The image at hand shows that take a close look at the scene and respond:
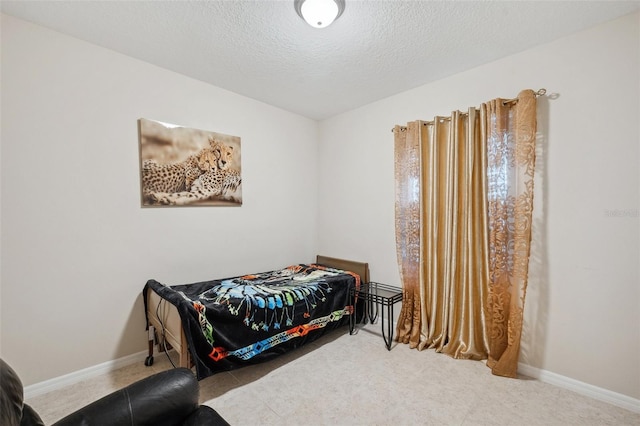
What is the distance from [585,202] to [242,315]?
8.55ft

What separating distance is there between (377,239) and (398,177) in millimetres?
771

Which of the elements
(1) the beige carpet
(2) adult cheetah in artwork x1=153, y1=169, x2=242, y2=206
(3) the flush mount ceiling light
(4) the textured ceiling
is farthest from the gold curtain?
(2) adult cheetah in artwork x1=153, y1=169, x2=242, y2=206

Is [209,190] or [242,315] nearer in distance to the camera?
[242,315]

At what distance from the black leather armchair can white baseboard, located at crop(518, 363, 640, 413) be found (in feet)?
7.63

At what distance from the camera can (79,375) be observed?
2.10 m

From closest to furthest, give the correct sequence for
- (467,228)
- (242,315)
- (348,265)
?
(242,315) < (467,228) < (348,265)

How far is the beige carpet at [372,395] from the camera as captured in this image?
1.72 meters

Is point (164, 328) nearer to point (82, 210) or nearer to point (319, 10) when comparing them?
point (82, 210)

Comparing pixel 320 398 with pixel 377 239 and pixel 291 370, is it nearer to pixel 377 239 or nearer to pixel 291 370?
pixel 291 370

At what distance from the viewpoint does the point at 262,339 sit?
219 centimetres

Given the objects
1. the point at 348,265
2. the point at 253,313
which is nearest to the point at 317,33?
the point at 253,313

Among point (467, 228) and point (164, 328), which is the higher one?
point (467, 228)

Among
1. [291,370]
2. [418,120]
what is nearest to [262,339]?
[291,370]

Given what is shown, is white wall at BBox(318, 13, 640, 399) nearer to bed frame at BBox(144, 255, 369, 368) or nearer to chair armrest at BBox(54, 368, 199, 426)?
chair armrest at BBox(54, 368, 199, 426)
